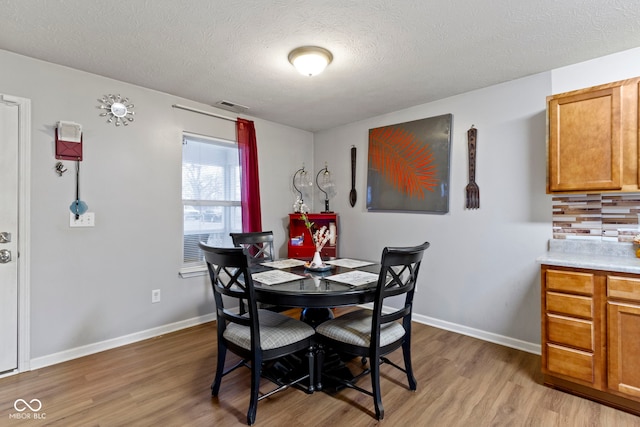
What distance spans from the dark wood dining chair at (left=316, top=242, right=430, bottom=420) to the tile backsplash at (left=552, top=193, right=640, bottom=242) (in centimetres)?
141

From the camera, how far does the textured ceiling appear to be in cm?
180

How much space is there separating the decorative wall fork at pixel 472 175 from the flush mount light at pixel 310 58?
1.54m

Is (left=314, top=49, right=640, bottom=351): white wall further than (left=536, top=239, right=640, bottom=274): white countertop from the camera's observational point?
Yes

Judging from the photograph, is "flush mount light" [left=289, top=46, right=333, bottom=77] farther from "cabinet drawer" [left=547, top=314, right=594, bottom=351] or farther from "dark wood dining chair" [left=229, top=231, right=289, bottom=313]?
"cabinet drawer" [left=547, top=314, right=594, bottom=351]

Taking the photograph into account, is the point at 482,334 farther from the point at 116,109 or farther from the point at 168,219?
the point at 116,109

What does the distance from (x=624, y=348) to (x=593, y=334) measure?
0.48 feet

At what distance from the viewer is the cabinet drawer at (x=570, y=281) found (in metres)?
1.97

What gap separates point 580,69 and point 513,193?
3.37 ft

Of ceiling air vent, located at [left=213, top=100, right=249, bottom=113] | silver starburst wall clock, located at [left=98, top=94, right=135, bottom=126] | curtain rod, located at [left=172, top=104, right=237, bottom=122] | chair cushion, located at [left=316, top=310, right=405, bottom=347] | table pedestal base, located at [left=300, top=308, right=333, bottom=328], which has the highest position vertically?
ceiling air vent, located at [left=213, top=100, right=249, bottom=113]

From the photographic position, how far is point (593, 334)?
1.96 metres

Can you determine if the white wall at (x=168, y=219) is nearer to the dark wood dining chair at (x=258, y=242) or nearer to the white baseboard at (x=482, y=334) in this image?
the white baseboard at (x=482, y=334)

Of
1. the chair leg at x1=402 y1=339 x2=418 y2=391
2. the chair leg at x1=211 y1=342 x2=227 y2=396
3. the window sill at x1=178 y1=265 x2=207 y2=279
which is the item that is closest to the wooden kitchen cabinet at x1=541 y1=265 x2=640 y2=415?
the chair leg at x1=402 y1=339 x2=418 y2=391

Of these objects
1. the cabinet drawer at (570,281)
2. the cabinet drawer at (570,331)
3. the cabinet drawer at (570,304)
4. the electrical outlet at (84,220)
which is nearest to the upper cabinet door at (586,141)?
the cabinet drawer at (570,281)

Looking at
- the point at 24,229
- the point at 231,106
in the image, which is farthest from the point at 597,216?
the point at 24,229
